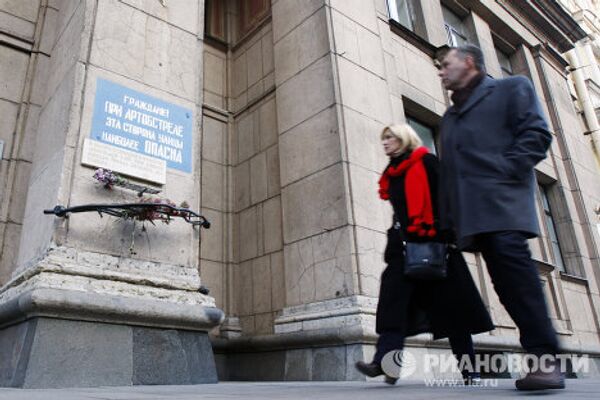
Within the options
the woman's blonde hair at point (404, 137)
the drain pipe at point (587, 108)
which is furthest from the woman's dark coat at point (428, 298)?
the drain pipe at point (587, 108)

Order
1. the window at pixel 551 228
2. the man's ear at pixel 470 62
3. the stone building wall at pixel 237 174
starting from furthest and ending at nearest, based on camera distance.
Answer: the window at pixel 551 228 < the stone building wall at pixel 237 174 < the man's ear at pixel 470 62

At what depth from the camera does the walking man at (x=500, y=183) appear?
250 cm

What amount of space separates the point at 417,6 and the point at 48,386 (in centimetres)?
965

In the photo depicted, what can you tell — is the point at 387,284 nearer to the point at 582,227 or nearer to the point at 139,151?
the point at 139,151

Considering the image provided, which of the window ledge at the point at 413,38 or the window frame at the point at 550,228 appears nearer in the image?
the window ledge at the point at 413,38

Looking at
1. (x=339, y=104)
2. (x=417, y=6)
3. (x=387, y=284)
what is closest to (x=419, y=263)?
(x=387, y=284)

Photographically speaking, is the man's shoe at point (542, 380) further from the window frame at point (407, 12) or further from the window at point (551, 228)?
the window at point (551, 228)

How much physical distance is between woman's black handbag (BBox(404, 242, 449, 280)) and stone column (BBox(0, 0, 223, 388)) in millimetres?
2059

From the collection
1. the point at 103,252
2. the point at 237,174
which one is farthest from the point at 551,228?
the point at 103,252

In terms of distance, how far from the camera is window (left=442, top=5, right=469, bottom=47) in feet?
38.0

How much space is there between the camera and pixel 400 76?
8.62 metres

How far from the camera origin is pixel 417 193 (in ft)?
10.8

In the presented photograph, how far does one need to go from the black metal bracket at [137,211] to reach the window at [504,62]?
1081 cm

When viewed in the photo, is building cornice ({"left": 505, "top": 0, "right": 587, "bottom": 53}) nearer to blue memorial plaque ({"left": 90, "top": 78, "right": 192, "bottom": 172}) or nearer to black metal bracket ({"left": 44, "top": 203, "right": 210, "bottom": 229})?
blue memorial plaque ({"left": 90, "top": 78, "right": 192, "bottom": 172})
